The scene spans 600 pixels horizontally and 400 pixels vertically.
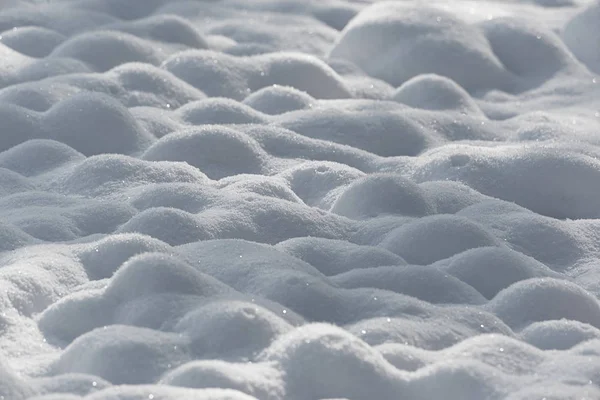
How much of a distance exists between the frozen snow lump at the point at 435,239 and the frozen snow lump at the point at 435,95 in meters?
0.78

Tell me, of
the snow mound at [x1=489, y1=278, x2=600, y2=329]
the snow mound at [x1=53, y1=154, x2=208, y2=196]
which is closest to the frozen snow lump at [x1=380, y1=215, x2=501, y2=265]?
the snow mound at [x1=489, y1=278, x2=600, y2=329]

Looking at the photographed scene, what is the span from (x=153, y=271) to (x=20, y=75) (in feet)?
3.67

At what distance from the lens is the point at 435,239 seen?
1.48 meters

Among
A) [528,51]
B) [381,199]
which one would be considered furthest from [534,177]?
[528,51]

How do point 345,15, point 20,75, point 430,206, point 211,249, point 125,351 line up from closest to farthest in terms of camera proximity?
1. point 125,351
2. point 211,249
3. point 430,206
4. point 20,75
5. point 345,15

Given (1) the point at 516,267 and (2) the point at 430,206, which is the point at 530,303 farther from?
(2) the point at 430,206

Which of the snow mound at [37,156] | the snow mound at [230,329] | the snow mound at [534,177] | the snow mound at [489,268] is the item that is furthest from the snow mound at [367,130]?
the snow mound at [230,329]

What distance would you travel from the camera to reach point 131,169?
1702mm

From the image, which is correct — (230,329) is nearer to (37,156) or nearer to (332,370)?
(332,370)

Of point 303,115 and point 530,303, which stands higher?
point 303,115

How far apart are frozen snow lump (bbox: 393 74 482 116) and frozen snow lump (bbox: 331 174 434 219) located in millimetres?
645

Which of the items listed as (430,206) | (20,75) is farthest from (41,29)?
(430,206)

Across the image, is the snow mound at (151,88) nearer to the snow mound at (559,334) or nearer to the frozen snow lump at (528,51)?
the frozen snow lump at (528,51)

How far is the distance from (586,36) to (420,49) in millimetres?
566
